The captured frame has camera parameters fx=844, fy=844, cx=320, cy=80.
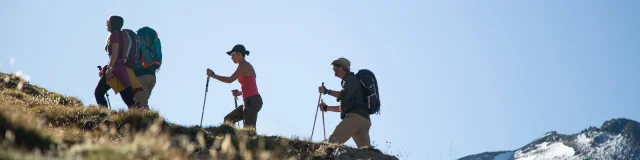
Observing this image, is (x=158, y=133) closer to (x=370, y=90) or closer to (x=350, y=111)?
(x=350, y=111)

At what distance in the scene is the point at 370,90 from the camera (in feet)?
46.1

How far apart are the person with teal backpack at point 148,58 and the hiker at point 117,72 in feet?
2.63

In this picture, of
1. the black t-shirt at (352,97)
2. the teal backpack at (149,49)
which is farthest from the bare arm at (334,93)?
the teal backpack at (149,49)

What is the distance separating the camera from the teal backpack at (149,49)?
629 inches

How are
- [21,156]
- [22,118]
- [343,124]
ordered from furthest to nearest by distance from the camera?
[343,124] < [22,118] < [21,156]

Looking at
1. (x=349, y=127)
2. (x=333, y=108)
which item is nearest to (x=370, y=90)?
(x=349, y=127)

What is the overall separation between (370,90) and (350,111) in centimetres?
49

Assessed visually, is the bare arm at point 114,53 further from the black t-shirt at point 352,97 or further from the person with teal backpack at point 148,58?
the black t-shirt at point 352,97

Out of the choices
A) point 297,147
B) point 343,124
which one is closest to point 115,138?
point 297,147

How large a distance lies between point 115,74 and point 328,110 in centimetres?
386

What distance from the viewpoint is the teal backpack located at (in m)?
16.0

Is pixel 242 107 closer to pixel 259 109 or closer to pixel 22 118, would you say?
pixel 259 109

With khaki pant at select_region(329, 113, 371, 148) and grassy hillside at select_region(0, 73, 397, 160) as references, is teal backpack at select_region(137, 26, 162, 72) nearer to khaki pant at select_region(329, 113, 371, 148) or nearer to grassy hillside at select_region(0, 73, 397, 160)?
grassy hillside at select_region(0, 73, 397, 160)

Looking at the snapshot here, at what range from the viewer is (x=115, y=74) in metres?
14.6
